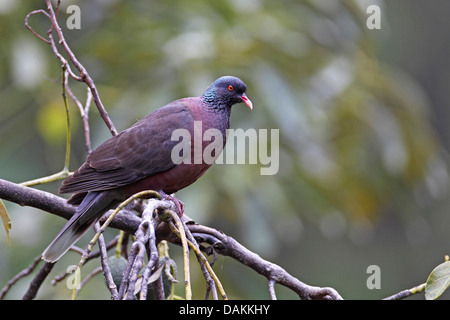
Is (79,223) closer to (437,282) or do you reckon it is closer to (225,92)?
(225,92)

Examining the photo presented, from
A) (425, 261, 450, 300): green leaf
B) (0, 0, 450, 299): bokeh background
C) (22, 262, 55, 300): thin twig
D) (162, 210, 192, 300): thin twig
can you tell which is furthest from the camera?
(0, 0, 450, 299): bokeh background

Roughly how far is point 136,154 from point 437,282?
1.58 metres

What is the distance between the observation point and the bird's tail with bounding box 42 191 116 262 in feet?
8.36

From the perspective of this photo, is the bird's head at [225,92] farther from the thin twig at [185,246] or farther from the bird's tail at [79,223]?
the thin twig at [185,246]

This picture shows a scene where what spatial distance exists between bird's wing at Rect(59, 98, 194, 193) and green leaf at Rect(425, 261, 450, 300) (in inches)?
55.2

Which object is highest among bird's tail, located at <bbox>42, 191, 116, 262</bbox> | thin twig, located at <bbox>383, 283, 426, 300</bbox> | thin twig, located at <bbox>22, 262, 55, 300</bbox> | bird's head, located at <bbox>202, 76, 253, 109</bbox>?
bird's head, located at <bbox>202, 76, 253, 109</bbox>

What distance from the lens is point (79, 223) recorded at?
2646 millimetres

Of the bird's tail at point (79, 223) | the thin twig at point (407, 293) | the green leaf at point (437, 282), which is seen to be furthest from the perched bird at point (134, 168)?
the green leaf at point (437, 282)

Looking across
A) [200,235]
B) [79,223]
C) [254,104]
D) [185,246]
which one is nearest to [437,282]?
[185,246]

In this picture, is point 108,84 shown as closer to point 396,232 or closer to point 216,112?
point 216,112

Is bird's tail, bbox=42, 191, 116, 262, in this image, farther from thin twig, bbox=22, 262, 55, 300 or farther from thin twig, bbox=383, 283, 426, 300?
thin twig, bbox=383, 283, 426, 300

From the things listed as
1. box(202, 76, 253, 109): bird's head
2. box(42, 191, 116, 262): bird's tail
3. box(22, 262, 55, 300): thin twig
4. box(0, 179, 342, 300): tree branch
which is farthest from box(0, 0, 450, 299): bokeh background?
box(0, 179, 342, 300): tree branch

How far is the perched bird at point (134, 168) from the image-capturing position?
2660mm
